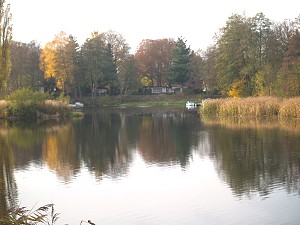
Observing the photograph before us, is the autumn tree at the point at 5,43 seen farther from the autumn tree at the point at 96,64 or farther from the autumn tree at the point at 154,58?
the autumn tree at the point at 154,58

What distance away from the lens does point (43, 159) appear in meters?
22.4

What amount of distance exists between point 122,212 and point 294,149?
11905 millimetres

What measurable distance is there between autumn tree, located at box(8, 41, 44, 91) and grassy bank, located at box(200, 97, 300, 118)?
38.3m

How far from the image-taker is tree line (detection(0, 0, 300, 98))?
1848 inches

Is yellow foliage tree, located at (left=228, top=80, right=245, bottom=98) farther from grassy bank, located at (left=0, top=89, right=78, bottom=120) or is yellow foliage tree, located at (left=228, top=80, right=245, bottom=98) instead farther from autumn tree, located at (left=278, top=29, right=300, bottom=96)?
grassy bank, located at (left=0, top=89, right=78, bottom=120)

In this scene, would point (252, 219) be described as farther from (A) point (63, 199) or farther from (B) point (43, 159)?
(B) point (43, 159)

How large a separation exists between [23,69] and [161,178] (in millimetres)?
65928

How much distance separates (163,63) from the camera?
97.9 meters

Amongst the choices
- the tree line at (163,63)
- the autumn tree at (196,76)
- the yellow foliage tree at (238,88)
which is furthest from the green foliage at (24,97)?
the autumn tree at (196,76)

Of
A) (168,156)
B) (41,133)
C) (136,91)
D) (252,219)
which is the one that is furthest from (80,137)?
(136,91)

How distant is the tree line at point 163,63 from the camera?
46938mm

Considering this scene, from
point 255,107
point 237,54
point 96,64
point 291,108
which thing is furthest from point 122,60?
point 291,108

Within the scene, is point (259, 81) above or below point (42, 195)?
above

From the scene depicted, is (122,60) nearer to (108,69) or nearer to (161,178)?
(108,69)
